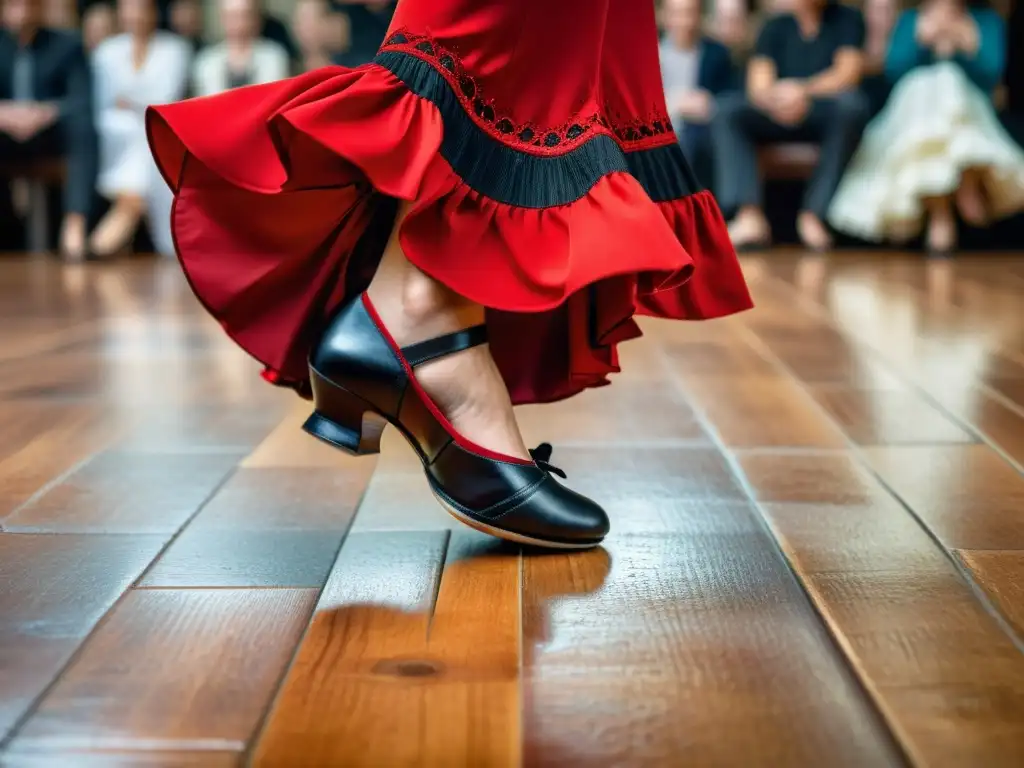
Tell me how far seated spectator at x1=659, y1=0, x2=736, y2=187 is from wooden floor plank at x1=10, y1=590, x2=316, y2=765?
3760 mm

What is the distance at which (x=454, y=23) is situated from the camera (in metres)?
0.84

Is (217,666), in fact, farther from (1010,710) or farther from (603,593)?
(1010,710)

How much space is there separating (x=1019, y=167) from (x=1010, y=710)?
375cm

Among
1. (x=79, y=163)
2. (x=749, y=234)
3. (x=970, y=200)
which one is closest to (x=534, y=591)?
(x=749, y=234)

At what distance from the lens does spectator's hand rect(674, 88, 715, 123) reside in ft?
14.0

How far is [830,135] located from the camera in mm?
4125

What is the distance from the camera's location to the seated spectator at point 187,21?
15.2 ft

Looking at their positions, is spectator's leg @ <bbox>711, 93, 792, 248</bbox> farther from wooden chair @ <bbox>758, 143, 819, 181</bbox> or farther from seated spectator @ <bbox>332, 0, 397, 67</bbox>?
seated spectator @ <bbox>332, 0, 397, 67</bbox>

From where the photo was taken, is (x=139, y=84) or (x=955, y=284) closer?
(x=955, y=284)

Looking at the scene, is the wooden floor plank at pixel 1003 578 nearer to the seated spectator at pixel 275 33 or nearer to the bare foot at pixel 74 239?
the bare foot at pixel 74 239

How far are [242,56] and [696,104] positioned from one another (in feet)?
5.39

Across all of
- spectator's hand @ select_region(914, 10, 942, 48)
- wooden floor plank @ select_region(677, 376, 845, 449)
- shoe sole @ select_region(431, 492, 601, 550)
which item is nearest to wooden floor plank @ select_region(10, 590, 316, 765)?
shoe sole @ select_region(431, 492, 601, 550)

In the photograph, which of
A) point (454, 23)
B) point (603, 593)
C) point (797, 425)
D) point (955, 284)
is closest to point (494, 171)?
point (454, 23)

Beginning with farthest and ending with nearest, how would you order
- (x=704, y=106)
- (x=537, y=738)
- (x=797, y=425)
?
(x=704, y=106), (x=797, y=425), (x=537, y=738)
